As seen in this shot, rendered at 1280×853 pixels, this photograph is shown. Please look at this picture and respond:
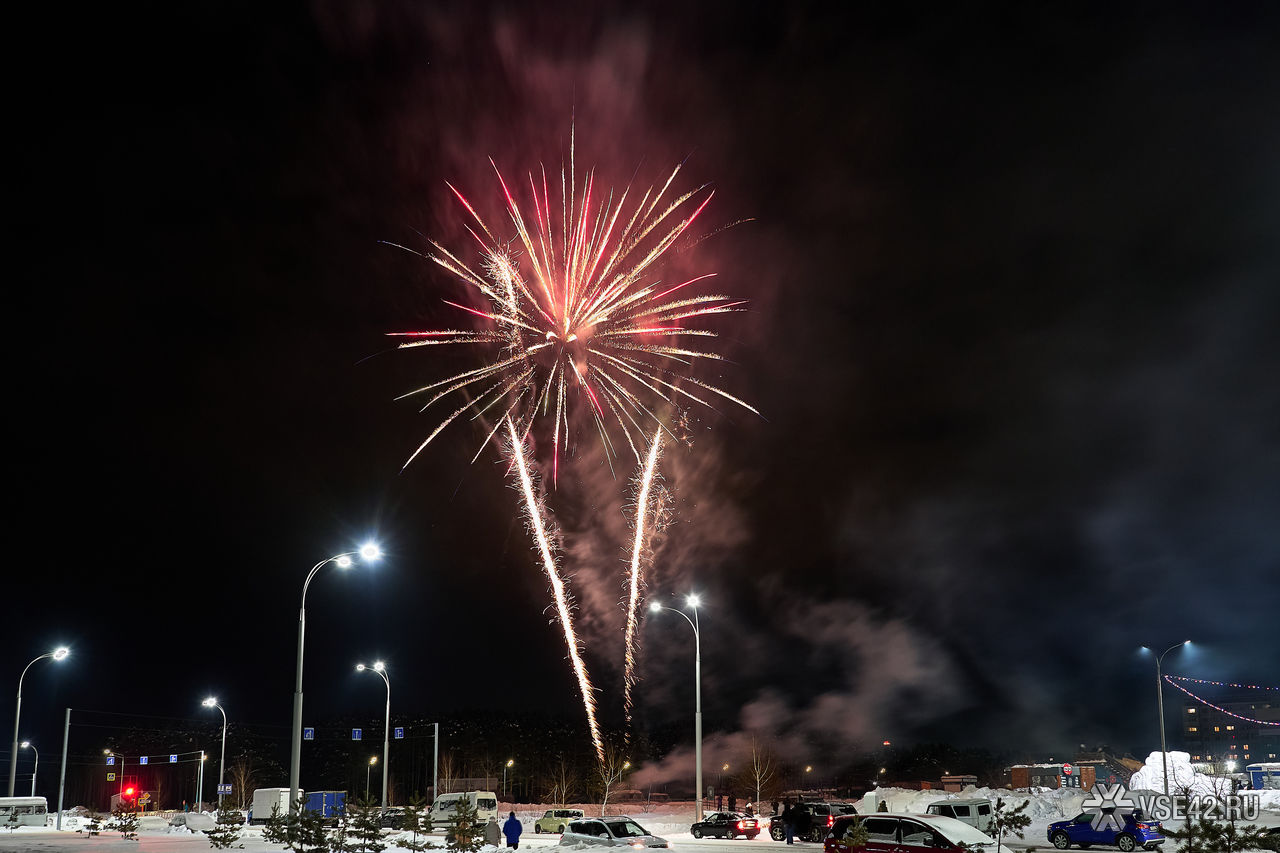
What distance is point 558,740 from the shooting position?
423 feet

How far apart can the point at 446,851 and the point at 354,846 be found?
120 inches

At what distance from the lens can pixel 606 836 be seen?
30.6 meters

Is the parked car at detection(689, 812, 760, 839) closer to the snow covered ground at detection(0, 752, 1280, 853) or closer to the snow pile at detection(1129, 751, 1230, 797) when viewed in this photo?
the snow covered ground at detection(0, 752, 1280, 853)

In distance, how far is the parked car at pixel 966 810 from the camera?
3734cm

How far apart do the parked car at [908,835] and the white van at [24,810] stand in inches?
2152

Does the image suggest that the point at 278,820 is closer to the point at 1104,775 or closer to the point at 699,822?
the point at 699,822

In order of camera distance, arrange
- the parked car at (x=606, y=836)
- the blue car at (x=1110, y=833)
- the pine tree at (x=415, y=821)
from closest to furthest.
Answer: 1. the pine tree at (x=415, y=821)
2. the parked car at (x=606, y=836)
3. the blue car at (x=1110, y=833)

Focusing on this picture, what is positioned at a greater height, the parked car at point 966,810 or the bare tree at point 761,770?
the parked car at point 966,810

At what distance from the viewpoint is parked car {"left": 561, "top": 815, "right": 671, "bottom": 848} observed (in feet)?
98.8

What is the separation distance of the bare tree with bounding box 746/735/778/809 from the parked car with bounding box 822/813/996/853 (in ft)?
180

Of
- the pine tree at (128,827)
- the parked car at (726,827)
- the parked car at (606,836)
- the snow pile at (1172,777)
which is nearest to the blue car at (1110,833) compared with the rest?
the parked car at (726,827)

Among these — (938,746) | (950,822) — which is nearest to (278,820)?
(950,822)

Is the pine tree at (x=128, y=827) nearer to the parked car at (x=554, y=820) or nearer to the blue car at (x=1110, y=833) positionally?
the parked car at (x=554, y=820)

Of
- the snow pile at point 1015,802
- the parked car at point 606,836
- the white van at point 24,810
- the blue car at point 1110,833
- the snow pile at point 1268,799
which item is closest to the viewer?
the parked car at point 606,836
